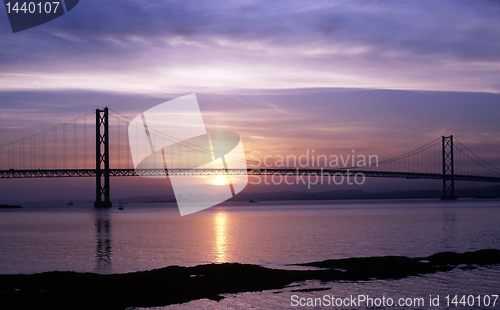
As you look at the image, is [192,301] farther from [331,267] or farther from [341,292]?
Result: [331,267]

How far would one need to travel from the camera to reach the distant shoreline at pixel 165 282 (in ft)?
40.4

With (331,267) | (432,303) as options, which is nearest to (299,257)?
(331,267)

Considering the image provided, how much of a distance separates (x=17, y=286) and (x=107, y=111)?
250ft

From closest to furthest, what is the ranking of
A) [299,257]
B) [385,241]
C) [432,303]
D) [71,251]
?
[432,303], [299,257], [71,251], [385,241]

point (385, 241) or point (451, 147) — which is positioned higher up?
point (451, 147)

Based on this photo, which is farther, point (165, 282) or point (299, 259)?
point (299, 259)

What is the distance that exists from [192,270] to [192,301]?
2.40 metres

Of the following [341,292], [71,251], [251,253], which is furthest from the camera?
[71,251]

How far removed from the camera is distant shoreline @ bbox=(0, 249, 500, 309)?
12.3m

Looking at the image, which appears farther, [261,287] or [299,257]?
[299,257]

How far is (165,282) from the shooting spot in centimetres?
1392

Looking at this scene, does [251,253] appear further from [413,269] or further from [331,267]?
[413,269]

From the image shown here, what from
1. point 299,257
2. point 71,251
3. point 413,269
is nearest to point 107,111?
point 71,251

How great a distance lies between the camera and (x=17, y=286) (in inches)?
523
